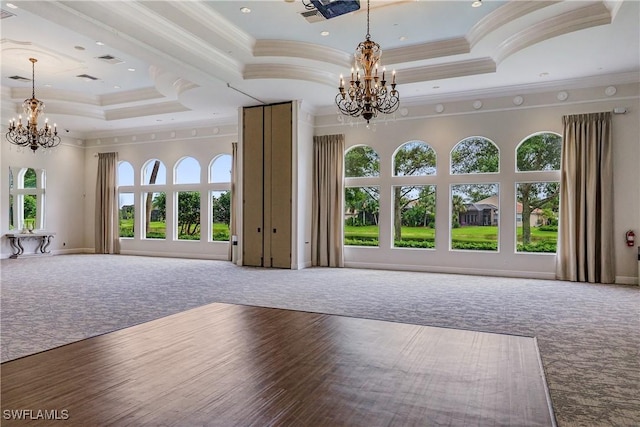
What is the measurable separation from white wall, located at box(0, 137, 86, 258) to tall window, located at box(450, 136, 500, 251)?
1129 cm

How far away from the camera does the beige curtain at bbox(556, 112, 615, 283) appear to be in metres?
7.59

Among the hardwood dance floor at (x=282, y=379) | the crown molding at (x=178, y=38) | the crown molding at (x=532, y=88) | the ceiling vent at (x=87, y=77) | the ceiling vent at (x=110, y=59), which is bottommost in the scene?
the hardwood dance floor at (x=282, y=379)

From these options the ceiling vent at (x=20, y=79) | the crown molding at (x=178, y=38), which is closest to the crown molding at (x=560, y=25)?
the crown molding at (x=178, y=38)

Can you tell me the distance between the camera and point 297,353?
1.34m

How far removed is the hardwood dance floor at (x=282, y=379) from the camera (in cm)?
91

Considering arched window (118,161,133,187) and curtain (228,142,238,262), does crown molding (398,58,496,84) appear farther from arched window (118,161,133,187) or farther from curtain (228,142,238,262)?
arched window (118,161,133,187)

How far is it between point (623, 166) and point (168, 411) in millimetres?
8889

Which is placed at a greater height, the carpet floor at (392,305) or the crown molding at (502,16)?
the crown molding at (502,16)

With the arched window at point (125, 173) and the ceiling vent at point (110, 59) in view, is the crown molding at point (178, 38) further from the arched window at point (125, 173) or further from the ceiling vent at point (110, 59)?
the arched window at point (125, 173)

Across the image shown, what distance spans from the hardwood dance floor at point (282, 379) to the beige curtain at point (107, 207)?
12.6m

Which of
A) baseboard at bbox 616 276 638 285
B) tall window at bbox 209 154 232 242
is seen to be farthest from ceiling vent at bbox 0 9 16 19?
baseboard at bbox 616 276 638 285

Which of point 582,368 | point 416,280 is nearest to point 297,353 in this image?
point 582,368

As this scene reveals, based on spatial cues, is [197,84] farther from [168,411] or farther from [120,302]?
[168,411]

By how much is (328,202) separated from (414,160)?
6.99 ft
